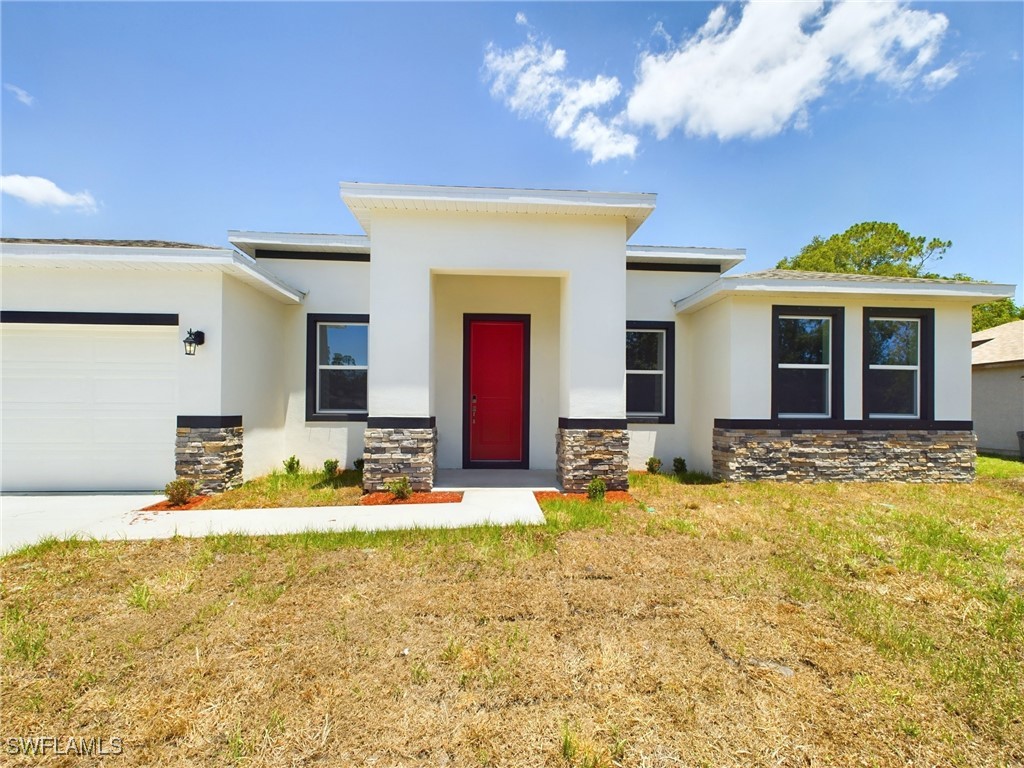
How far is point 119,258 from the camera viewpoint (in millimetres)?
5855

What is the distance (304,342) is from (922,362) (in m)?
12.0

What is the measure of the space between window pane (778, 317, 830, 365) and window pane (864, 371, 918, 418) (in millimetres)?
1209

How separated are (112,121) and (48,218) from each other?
218 centimetres

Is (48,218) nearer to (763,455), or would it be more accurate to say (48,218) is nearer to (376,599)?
(376,599)

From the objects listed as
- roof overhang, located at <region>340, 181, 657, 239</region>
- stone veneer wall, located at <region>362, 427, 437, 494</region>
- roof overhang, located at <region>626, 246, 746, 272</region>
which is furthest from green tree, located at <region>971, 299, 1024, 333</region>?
stone veneer wall, located at <region>362, 427, 437, 494</region>

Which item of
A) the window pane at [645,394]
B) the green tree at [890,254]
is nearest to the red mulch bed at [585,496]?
the window pane at [645,394]

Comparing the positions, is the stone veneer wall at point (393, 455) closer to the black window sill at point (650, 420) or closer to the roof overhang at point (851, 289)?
the black window sill at point (650, 420)

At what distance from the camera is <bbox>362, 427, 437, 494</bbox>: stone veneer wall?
612 centimetres

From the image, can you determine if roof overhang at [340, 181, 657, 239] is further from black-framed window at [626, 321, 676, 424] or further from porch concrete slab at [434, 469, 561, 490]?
porch concrete slab at [434, 469, 561, 490]

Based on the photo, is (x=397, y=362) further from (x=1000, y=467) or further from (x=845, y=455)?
(x=1000, y=467)

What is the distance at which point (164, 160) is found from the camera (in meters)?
8.57

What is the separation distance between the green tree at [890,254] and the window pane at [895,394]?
16.4 metres

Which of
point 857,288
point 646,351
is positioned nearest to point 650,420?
point 646,351

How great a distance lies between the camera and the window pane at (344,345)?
325 inches
